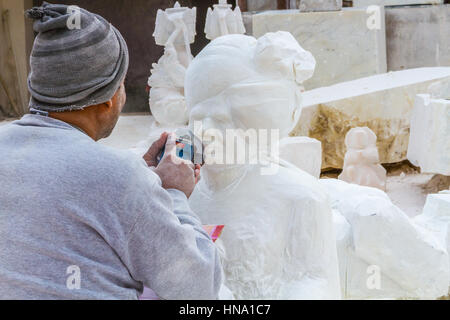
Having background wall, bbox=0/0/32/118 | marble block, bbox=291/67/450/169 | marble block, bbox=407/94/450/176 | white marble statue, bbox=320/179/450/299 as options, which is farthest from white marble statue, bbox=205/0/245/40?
white marble statue, bbox=320/179/450/299

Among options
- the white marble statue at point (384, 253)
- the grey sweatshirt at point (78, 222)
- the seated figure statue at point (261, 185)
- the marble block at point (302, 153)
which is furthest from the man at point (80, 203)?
the marble block at point (302, 153)

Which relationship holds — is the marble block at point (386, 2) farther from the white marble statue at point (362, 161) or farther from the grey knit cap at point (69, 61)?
the grey knit cap at point (69, 61)

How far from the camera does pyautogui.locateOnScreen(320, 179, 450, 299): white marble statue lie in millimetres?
1834

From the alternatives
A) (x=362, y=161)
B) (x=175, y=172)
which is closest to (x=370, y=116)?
(x=362, y=161)

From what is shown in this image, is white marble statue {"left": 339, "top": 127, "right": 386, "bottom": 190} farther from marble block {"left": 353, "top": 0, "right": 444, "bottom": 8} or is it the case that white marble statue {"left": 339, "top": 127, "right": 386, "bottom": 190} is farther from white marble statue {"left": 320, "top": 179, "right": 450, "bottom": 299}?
marble block {"left": 353, "top": 0, "right": 444, "bottom": 8}

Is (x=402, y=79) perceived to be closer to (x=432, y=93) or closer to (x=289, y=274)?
(x=432, y=93)

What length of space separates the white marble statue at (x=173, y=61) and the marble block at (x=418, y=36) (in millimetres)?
2623

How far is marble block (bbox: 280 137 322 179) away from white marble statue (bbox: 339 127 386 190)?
1.40 meters

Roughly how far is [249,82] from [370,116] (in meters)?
3.86

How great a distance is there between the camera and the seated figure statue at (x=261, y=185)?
4.42 ft

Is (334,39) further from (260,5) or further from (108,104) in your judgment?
(108,104)

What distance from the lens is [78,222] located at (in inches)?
37.6
